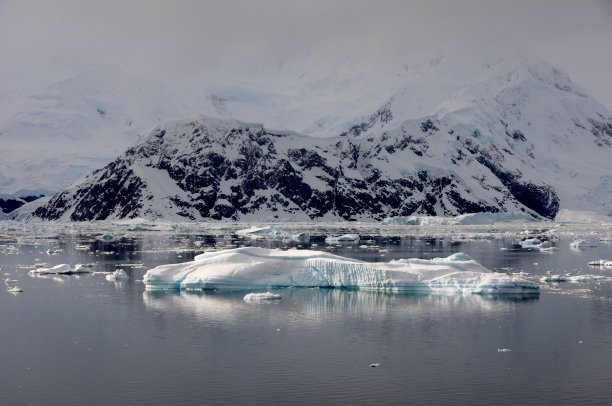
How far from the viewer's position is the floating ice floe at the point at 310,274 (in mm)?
65375

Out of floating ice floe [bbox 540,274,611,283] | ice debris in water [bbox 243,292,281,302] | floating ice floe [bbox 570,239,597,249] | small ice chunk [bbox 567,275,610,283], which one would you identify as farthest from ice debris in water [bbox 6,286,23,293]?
floating ice floe [bbox 570,239,597,249]

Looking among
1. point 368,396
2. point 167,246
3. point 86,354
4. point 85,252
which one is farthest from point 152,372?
point 167,246

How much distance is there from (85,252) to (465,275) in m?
63.7

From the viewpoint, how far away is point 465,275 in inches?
2566

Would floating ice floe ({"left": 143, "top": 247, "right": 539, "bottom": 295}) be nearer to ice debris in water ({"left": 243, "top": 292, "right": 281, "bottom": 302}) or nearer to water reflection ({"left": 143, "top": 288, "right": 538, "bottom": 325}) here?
water reflection ({"left": 143, "top": 288, "right": 538, "bottom": 325})

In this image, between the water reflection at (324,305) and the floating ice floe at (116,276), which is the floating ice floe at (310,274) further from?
the floating ice floe at (116,276)

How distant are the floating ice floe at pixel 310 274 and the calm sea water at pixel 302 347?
1426 mm

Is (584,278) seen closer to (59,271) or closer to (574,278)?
(574,278)

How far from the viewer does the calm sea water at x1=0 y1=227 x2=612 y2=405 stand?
37.2 meters

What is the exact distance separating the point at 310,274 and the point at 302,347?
73.2 ft

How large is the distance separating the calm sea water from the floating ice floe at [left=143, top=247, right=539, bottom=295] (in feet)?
4.68

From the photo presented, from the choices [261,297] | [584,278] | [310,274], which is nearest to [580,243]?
[584,278]

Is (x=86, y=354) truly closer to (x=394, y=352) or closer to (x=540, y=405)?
(x=394, y=352)

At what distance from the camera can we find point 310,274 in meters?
68.1
